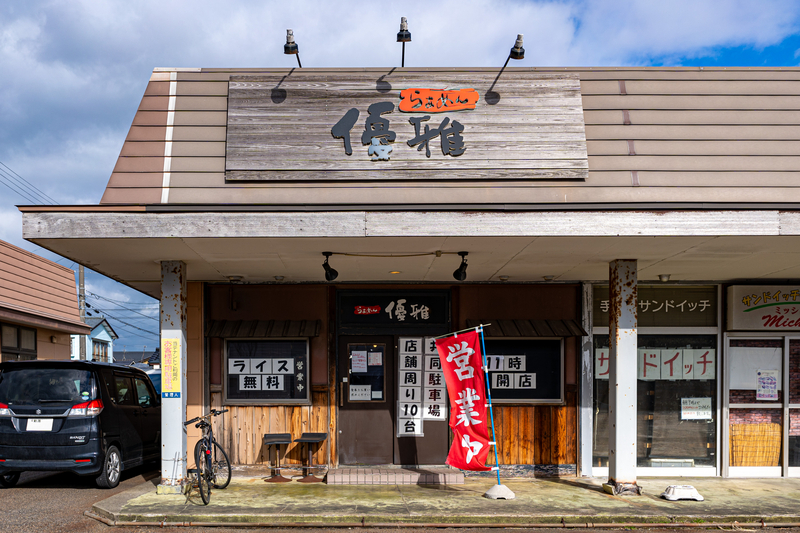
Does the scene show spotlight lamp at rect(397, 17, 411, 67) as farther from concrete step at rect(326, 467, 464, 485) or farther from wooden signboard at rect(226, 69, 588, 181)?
concrete step at rect(326, 467, 464, 485)

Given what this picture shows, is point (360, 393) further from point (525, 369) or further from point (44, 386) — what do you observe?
point (44, 386)

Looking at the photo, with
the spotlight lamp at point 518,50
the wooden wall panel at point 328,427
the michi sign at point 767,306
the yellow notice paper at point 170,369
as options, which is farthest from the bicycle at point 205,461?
the michi sign at point 767,306

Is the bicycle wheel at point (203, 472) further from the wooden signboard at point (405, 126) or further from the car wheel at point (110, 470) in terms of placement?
the wooden signboard at point (405, 126)

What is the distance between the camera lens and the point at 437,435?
9461 millimetres

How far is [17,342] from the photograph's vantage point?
14.8m

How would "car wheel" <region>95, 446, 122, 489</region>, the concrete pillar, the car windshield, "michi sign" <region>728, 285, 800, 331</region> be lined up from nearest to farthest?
1. the concrete pillar
2. the car windshield
3. "car wheel" <region>95, 446, 122, 489</region>
4. "michi sign" <region>728, 285, 800, 331</region>

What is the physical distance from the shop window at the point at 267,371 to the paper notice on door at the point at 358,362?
705mm

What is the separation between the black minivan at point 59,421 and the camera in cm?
794

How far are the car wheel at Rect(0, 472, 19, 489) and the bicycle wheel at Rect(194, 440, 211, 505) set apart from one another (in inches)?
116

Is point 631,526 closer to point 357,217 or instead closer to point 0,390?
point 357,217

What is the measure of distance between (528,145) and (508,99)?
2.15 feet

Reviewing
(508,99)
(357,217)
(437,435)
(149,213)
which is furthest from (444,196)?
(437,435)

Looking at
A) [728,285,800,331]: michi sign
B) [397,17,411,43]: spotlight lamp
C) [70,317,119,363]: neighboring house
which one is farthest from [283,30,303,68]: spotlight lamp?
[70,317,119,363]: neighboring house

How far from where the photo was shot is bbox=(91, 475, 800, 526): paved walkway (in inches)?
270
